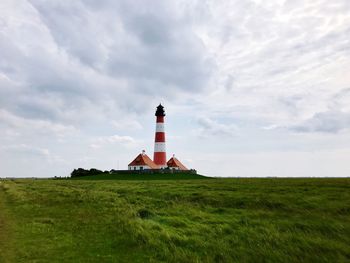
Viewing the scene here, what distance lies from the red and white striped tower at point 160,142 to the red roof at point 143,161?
1.44m

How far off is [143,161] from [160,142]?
6.70m

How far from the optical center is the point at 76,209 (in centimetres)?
2656

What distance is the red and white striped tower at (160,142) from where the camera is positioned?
97188 mm

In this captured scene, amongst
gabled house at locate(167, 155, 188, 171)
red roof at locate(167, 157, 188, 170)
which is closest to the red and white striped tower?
gabled house at locate(167, 155, 188, 171)

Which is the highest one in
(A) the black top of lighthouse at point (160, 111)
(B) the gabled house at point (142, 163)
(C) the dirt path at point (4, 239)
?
(A) the black top of lighthouse at point (160, 111)

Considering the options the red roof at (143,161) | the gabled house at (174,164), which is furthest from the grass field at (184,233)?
the gabled house at (174,164)

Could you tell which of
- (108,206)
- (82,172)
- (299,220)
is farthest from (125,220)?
(82,172)

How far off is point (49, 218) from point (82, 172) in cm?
8419

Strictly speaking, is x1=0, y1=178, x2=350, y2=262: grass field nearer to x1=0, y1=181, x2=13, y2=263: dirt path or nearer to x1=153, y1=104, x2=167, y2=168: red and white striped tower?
x1=0, y1=181, x2=13, y2=263: dirt path

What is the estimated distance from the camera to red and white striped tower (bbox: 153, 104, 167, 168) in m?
97.2

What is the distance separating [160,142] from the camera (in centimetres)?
9719

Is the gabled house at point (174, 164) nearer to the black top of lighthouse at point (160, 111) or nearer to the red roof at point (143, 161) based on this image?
the red roof at point (143, 161)

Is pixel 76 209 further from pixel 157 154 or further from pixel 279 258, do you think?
pixel 157 154

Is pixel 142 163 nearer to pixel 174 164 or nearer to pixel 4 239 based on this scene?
pixel 174 164
